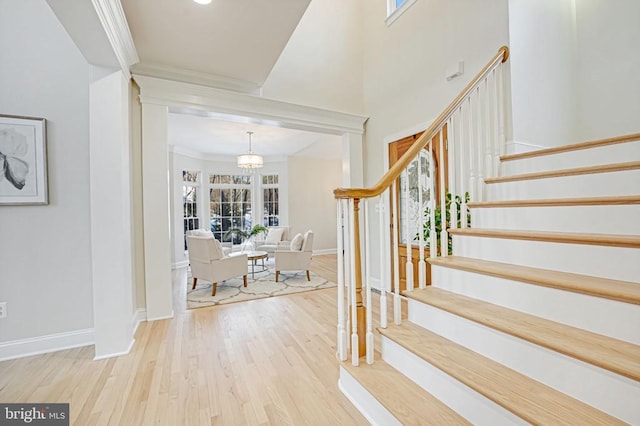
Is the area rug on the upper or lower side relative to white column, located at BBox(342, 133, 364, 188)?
lower

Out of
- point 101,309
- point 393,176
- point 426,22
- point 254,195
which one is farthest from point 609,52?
point 254,195

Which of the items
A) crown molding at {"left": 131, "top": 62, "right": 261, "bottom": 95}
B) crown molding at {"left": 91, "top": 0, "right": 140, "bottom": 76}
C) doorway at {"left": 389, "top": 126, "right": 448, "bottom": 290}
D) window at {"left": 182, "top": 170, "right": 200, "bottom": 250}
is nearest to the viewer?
crown molding at {"left": 91, "top": 0, "right": 140, "bottom": 76}

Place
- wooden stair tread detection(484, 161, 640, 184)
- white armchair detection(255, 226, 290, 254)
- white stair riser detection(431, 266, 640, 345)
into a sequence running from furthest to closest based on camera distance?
white armchair detection(255, 226, 290, 254)
wooden stair tread detection(484, 161, 640, 184)
white stair riser detection(431, 266, 640, 345)

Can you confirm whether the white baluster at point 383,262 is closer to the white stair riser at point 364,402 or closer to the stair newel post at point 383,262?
the stair newel post at point 383,262

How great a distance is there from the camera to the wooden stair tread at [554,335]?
3.07 ft

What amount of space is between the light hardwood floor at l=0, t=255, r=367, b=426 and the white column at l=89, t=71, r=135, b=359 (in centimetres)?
24

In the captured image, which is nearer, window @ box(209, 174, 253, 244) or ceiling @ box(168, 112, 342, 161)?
ceiling @ box(168, 112, 342, 161)

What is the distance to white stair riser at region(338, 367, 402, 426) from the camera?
1.34 m

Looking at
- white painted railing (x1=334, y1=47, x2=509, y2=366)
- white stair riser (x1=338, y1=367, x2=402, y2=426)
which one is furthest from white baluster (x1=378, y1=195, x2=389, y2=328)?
white stair riser (x1=338, y1=367, x2=402, y2=426)

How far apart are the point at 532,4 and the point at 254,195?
6626 millimetres

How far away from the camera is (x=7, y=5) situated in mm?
2217

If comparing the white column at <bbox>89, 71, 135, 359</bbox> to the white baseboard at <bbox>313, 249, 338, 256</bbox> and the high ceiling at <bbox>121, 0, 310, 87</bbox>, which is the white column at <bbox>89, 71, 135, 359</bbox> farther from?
the white baseboard at <bbox>313, 249, 338, 256</bbox>

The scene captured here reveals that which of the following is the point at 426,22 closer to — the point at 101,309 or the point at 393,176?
the point at 393,176

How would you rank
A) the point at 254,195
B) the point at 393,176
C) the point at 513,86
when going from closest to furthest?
the point at 393,176
the point at 513,86
the point at 254,195
